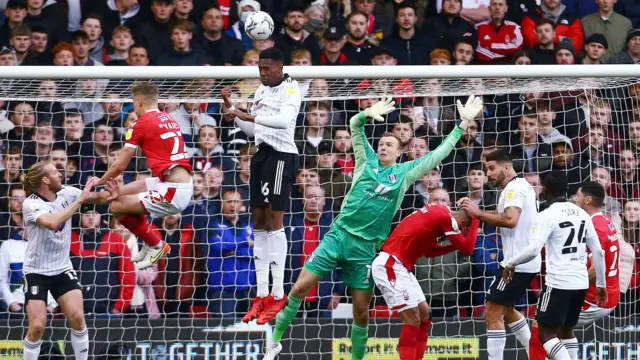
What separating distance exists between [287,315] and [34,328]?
2365 mm

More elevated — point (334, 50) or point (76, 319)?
point (334, 50)

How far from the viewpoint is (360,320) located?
11445 mm

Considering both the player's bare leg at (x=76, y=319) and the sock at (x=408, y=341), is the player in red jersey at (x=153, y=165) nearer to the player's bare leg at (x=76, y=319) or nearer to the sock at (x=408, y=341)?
the player's bare leg at (x=76, y=319)

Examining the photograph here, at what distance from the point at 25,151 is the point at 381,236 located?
167 inches

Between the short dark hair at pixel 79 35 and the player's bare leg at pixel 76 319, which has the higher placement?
the short dark hair at pixel 79 35

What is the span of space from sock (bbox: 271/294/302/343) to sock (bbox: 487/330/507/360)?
192 centimetres

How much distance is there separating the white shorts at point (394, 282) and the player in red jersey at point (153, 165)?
1.85m

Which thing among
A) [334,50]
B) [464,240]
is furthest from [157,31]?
[464,240]

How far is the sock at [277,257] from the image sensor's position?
11016 mm

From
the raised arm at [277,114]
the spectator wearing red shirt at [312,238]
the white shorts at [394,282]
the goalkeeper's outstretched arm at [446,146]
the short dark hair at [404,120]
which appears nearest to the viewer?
the raised arm at [277,114]

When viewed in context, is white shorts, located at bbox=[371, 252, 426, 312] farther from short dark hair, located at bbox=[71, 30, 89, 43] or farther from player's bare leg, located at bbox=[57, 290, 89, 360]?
short dark hair, located at bbox=[71, 30, 89, 43]

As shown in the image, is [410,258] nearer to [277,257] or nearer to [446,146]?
[446,146]

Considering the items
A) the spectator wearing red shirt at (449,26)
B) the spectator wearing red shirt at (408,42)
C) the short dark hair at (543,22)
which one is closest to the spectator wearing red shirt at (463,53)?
the spectator wearing red shirt at (449,26)

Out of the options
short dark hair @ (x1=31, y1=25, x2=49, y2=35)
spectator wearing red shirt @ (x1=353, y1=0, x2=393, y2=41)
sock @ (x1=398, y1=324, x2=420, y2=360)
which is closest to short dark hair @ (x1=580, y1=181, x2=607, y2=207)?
sock @ (x1=398, y1=324, x2=420, y2=360)
